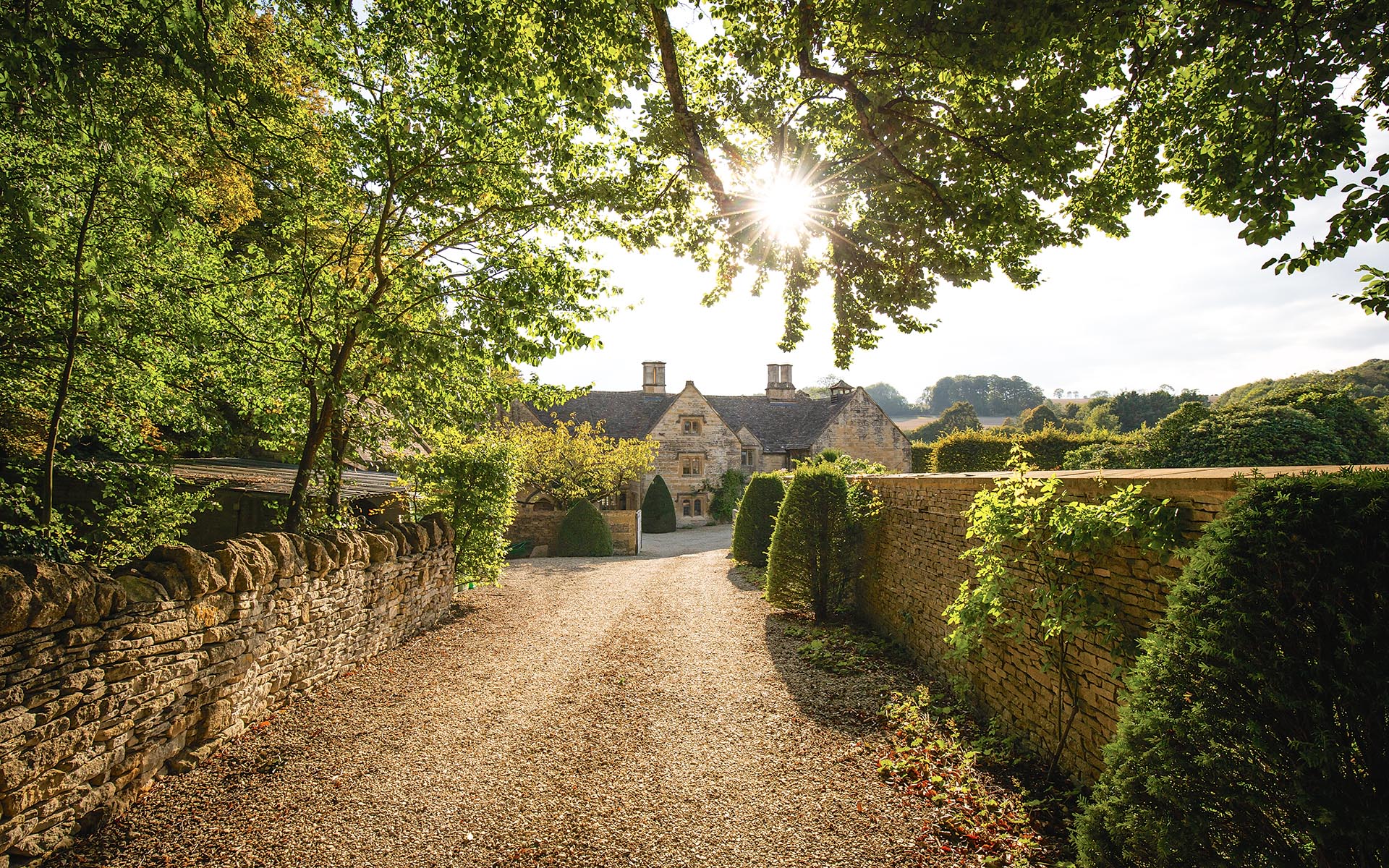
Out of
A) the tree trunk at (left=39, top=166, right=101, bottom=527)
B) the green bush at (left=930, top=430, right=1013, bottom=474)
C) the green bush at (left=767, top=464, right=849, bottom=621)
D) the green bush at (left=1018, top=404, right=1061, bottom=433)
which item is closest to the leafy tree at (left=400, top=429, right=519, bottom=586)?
the tree trunk at (left=39, top=166, right=101, bottom=527)

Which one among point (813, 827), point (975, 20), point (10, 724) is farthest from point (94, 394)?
point (975, 20)

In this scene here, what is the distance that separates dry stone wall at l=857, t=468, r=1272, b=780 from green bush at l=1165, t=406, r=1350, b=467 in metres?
8.66

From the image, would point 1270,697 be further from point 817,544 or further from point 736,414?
point 736,414

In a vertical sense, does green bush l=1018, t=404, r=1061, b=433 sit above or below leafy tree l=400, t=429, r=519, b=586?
above

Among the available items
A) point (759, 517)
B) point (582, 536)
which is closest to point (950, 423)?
point (582, 536)

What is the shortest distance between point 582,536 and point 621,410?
2014 cm

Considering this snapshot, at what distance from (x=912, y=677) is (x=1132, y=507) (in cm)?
433

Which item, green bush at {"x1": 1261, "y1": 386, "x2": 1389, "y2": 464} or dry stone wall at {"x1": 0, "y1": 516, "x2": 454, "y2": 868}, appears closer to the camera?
dry stone wall at {"x1": 0, "y1": 516, "x2": 454, "y2": 868}

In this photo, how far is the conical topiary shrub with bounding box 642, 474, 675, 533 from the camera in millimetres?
31812

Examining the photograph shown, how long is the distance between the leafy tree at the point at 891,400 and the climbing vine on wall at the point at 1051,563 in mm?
129856

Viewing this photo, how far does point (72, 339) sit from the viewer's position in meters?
5.02

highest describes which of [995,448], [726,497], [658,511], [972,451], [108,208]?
[108,208]

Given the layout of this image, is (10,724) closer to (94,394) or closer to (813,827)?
(94,394)

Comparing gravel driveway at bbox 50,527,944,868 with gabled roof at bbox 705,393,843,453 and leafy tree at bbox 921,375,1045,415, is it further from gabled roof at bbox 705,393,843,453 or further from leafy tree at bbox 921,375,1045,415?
leafy tree at bbox 921,375,1045,415
